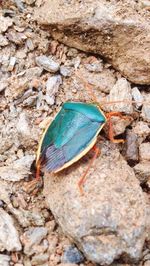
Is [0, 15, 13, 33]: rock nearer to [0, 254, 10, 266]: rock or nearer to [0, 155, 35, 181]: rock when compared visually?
[0, 155, 35, 181]: rock

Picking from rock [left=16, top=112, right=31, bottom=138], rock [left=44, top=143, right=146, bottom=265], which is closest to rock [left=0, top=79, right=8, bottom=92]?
rock [left=16, top=112, right=31, bottom=138]

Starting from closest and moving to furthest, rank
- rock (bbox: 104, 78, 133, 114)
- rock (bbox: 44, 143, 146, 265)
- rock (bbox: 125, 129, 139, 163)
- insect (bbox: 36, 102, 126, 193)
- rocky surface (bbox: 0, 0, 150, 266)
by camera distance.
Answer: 1. rock (bbox: 44, 143, 146, 265)
2. rocky surface (bbox: 0, 0, 150, 266)
3. insect (bbox: 36, 102, 126, 193)
4. rock (bbox: 125, 129, 139, 163)
5. rock (bbox: 104, 78, 133, 114)

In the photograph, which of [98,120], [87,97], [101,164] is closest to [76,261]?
[101,164]

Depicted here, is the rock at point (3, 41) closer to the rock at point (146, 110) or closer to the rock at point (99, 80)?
the rock at point (99, 80)

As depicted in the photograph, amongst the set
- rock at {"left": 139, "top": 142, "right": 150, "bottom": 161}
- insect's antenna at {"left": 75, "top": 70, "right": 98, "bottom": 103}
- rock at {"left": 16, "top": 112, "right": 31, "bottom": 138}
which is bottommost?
rock at {"left": 139, "top": 142, "right": 150, "bottom": 161}

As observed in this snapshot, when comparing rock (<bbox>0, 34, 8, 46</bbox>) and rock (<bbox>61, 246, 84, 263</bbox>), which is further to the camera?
rock (<bbox>0, 34, 8, 46</bbox>)

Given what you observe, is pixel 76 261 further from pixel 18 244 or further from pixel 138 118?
pixel 138 118

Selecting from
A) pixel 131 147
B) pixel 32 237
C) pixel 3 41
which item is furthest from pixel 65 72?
pixel 32 237
